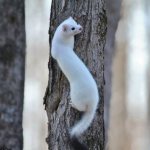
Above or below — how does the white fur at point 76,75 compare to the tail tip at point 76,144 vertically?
above

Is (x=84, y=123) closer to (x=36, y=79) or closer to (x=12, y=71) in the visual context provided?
(x=12, y=71)

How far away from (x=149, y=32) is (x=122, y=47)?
79 centimetres

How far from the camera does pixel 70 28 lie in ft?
4.59

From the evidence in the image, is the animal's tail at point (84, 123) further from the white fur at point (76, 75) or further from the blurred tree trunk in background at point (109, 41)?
the blurred tree trunk in background at point (109, 41)

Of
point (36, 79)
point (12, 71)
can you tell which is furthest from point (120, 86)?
point (12, 71)

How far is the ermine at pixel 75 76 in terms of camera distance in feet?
4.46

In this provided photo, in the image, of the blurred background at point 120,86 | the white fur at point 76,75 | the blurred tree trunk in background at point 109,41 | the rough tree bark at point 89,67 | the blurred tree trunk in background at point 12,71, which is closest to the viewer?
the white fur at point 76,75

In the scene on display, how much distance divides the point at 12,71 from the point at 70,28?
3.34 feet

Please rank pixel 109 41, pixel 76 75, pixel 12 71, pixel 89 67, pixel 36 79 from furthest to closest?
pixel 36 79 → pixel 109 41 → pixel 12 71 → pixel 89 67 → pixel 76 75

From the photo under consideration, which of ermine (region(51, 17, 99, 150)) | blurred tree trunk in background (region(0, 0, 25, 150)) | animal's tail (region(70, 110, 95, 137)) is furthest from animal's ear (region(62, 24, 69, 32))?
blurred tree trunk in background (region(0, 0, 25, 150))

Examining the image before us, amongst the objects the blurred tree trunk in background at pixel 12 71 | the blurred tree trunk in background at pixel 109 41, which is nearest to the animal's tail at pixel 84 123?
the blurred tree trunk in background at pixel 12 71

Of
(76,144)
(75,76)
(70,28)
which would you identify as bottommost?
(76,144)

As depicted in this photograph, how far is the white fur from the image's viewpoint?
1359 mm

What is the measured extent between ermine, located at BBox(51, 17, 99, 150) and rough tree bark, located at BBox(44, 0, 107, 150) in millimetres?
40
